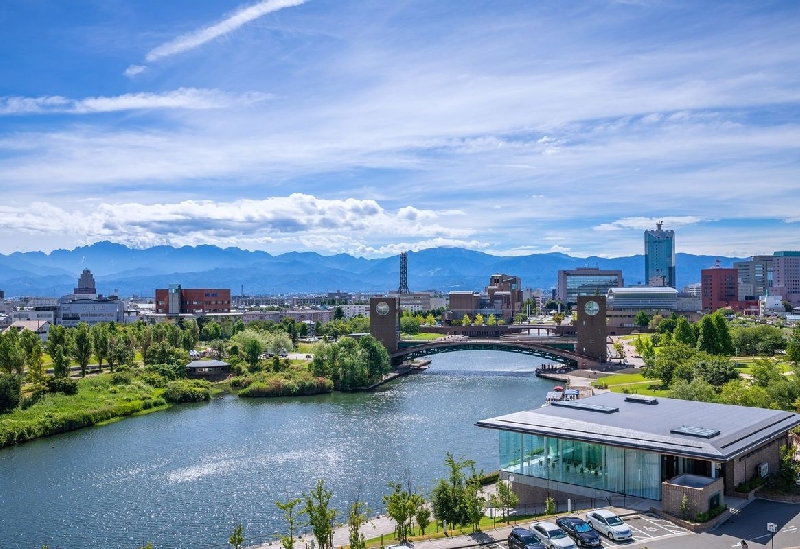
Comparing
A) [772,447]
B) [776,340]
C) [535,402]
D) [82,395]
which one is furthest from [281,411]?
[776,340]

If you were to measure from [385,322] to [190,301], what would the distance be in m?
55.4

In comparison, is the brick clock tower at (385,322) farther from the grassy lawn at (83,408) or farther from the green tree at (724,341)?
the green tree at (724,341)

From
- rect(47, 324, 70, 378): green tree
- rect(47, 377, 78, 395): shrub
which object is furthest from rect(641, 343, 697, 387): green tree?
rect(47, 324, 70, 378): green tree

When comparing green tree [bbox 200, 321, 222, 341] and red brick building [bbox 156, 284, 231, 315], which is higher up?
red brick building [bbox 156, 284, 231, 315]

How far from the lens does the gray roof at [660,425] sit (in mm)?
22594

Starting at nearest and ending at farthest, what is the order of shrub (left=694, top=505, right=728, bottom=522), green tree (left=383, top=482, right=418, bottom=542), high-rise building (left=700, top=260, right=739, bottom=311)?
shrub (left=694, top=505, right=728, bottom=522) < green tree (left=383, top=482, right=418, bottom=542) < high-rise building (left=700, top=260, right=739, bottom=311)

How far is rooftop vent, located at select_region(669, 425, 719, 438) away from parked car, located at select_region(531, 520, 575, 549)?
21.9ft

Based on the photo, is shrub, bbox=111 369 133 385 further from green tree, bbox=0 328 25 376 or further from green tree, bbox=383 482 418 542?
green tree, bbox=383 482 418 542

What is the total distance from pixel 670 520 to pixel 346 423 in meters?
30.4

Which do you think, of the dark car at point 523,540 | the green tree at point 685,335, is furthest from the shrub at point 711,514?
the green tree at point 685,335

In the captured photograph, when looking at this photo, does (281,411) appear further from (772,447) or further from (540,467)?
(772,447)

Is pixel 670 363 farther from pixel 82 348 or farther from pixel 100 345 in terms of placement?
pixel 82 348

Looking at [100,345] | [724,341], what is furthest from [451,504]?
[724,341]

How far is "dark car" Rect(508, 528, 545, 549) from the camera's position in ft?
61.2
